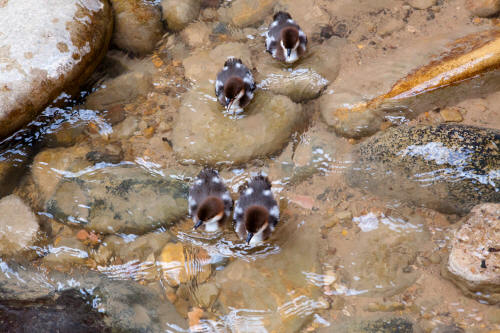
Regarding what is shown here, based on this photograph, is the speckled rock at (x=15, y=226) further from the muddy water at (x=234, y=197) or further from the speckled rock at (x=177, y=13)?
the speckled rock at (x=177, y=13)

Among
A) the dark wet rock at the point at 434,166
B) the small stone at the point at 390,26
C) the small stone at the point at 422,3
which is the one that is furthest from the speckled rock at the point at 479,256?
the small stone at the point at 422,3

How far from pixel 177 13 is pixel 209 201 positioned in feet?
10.1

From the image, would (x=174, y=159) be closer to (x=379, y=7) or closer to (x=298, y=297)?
(x=298, y=297)

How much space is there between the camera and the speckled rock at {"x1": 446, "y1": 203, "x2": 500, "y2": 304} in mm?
3438

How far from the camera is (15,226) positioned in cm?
447

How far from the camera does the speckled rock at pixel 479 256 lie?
344 centimetres

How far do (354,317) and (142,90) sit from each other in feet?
12.5

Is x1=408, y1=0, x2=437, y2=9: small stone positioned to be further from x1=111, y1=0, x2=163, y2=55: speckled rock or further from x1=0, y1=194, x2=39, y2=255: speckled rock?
x1=0, y1=194, x2=39, y2=255: speckled rock

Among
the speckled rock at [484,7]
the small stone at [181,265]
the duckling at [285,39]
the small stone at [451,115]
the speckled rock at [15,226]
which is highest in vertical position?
the speckled rock at [484,7]

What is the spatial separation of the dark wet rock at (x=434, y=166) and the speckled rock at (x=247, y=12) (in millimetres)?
2642

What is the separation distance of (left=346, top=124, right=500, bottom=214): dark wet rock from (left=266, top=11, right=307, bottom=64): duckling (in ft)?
5.14

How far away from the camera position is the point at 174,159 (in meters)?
4.89

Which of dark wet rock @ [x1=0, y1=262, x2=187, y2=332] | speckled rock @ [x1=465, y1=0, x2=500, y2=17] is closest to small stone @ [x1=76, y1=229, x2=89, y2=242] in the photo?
dark wet rock @ [x1=0, y1=262, x2=187, y2=332]

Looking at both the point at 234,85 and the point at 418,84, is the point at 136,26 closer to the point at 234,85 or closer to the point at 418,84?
the point at 234,85
